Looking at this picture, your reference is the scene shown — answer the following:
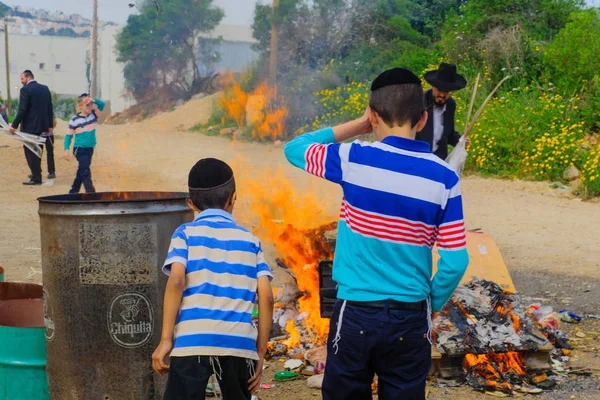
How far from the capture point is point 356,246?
2.74 m

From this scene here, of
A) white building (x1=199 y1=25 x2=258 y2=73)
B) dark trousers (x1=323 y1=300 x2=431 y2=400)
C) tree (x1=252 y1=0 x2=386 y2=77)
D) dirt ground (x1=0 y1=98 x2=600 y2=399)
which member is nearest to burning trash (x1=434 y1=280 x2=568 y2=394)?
dirt ground (x1=0 y1=98 x2=600 y2=399)

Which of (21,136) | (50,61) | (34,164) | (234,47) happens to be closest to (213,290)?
(21,136)

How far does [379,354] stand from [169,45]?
11.4 metres

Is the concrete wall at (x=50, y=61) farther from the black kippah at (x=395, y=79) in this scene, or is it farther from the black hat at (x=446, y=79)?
the black kippah at (x=395, y=79)

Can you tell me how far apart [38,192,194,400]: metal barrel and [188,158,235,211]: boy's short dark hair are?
633 millimetres

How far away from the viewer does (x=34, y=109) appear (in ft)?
43.1

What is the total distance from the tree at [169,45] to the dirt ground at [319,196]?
157cm

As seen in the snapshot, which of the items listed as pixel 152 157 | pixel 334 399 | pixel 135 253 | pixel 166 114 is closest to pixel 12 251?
pixel 135 253

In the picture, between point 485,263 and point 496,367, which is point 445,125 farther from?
point 496,367

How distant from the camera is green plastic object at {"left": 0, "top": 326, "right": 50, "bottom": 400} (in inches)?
159

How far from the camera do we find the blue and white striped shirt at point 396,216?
2676 millimetres

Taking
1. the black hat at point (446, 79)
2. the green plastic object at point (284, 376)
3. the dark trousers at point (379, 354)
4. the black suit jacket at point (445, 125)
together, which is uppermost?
the black hat at point (446, 79)

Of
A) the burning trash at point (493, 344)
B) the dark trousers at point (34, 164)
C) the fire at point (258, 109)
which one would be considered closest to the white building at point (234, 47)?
the fire at point (258, 109)

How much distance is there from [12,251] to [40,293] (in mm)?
4061
